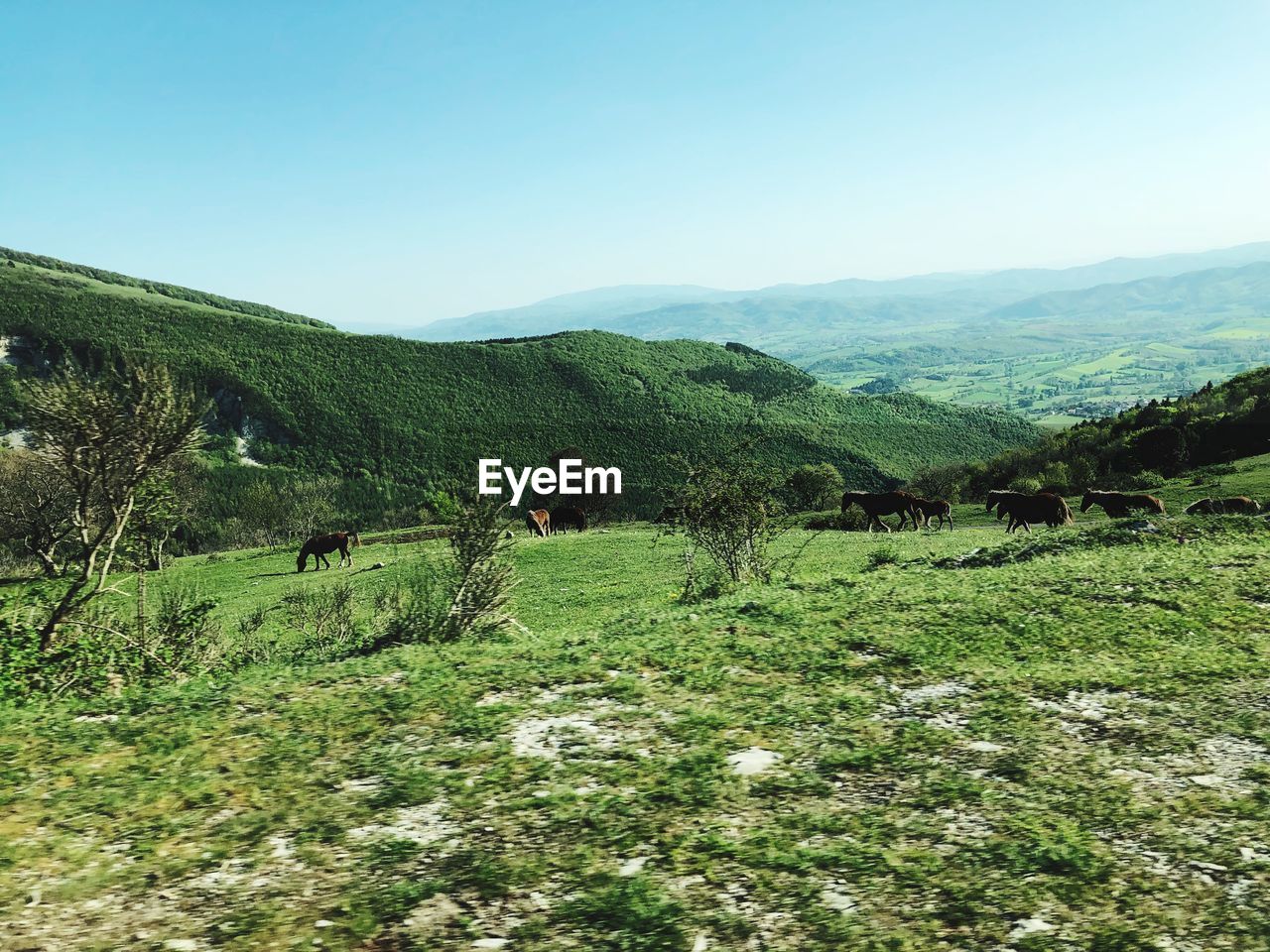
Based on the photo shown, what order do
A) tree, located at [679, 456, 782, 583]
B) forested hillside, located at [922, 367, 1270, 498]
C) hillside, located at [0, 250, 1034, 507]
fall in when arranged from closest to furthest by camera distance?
1. tree, located at [679, 456, 782, 583]
2. forested hillside, located at [922, 367, 1270, 498]
3. hillside, located at [0, 250, 1034, 507]

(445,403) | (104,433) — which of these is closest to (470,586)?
(104,433)

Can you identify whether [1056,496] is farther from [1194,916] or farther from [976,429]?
[976,429]

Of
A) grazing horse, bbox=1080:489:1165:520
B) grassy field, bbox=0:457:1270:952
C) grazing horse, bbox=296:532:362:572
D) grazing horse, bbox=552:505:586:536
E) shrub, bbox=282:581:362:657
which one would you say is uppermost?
grassy field, bbox=0:457:1270:952

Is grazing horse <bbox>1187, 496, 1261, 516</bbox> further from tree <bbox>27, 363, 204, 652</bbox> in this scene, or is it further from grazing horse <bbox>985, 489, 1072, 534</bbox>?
tree <bbox>27, 363, 204, 652</bbox>

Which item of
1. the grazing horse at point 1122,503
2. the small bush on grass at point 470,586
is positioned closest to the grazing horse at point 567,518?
the grazing horse at point 1122,503

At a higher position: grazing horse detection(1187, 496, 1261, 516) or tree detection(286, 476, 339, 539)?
grazing horse detection(1187, 496, 1261, 516)

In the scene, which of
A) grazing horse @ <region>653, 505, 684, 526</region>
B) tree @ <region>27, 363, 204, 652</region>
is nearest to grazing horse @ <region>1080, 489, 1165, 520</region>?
grazing horse @ <region>653, 505, 684, 526</region>

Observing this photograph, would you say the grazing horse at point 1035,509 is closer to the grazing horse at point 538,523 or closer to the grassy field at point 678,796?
the grassy field at point 678,796

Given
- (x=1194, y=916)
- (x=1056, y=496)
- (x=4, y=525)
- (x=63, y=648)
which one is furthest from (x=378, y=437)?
(x=1194, y=916)
